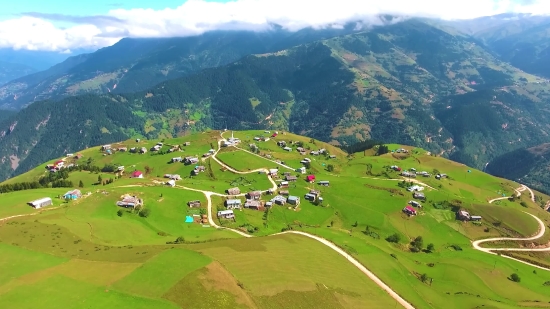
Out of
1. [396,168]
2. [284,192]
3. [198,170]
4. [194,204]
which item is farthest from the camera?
[396,168]

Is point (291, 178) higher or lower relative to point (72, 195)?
lower

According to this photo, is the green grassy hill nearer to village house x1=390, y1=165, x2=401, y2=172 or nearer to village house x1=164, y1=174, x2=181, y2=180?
village house x1=164, y1=174, x2=181, y2=180

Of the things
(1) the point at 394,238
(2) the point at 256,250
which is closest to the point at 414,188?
(1) the point at 394,238

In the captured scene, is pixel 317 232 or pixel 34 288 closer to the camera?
pixel 34 288

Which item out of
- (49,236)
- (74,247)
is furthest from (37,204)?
(74,247)

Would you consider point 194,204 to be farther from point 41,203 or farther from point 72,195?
point 41,203

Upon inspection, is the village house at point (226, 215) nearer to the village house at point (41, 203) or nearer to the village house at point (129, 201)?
the village house at point (129, 201)

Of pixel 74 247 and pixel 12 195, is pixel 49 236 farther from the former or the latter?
pixel 12 195

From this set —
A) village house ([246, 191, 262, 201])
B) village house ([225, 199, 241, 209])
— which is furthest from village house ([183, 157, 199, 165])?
village house ([225, 199, 241, 209])
